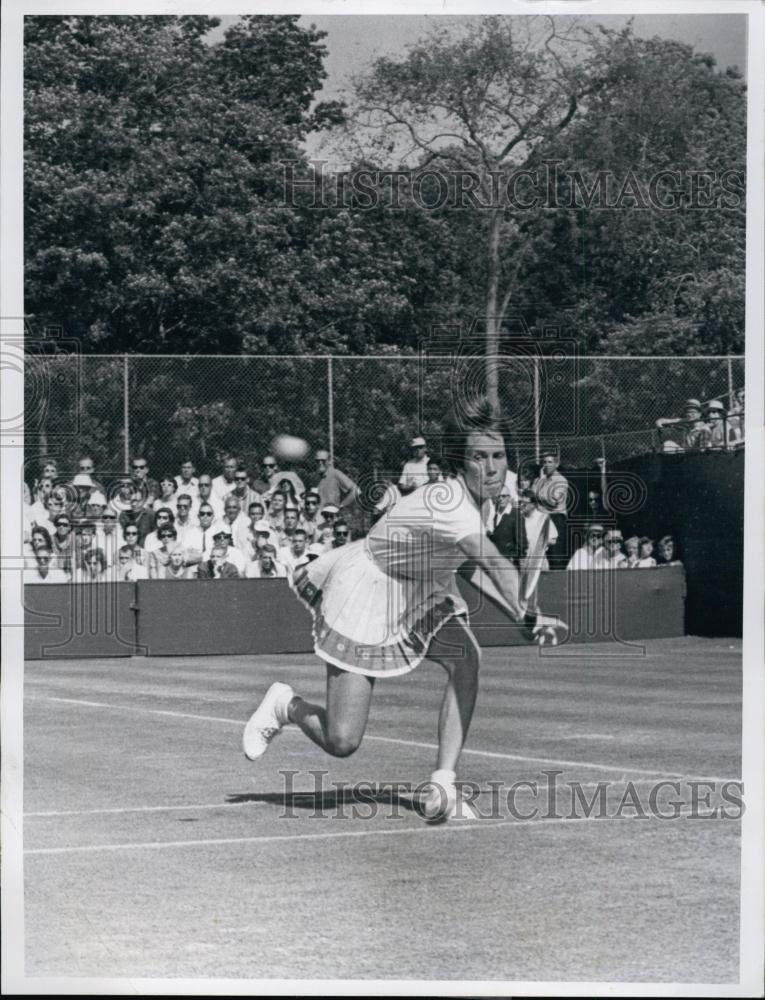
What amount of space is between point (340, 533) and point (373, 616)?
2.56 metres

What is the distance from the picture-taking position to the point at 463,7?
6.63 metres

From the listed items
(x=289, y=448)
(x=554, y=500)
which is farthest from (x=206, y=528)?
(x=554, y=500)

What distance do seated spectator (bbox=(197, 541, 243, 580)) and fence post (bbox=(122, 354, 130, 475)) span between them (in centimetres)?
87

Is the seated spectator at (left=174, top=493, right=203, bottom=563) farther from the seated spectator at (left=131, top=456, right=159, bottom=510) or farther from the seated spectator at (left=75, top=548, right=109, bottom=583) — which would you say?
the seated spectator at (left=75, top=548, right=109, bottom=583)

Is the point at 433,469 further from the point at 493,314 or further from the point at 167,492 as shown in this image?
the point at 167,492

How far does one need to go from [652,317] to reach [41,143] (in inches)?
165

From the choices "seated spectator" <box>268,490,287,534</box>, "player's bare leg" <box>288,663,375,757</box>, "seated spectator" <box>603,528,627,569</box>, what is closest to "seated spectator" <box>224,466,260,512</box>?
"seated spectator" <box>268,490,287,534</box>

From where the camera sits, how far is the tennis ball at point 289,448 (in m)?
12.0

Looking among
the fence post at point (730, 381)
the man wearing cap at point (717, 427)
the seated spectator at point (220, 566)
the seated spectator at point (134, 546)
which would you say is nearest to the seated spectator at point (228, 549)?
the seated spectator at point (220, 566)

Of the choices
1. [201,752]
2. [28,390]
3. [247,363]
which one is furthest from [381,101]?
[247,363]

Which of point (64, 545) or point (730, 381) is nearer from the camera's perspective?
point (730, 381)

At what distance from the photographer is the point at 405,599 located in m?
6.92

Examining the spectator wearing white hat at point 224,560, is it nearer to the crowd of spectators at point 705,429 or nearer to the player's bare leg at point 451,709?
the crowd of spectators at point 705,429

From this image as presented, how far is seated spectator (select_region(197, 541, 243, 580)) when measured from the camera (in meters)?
11.6
